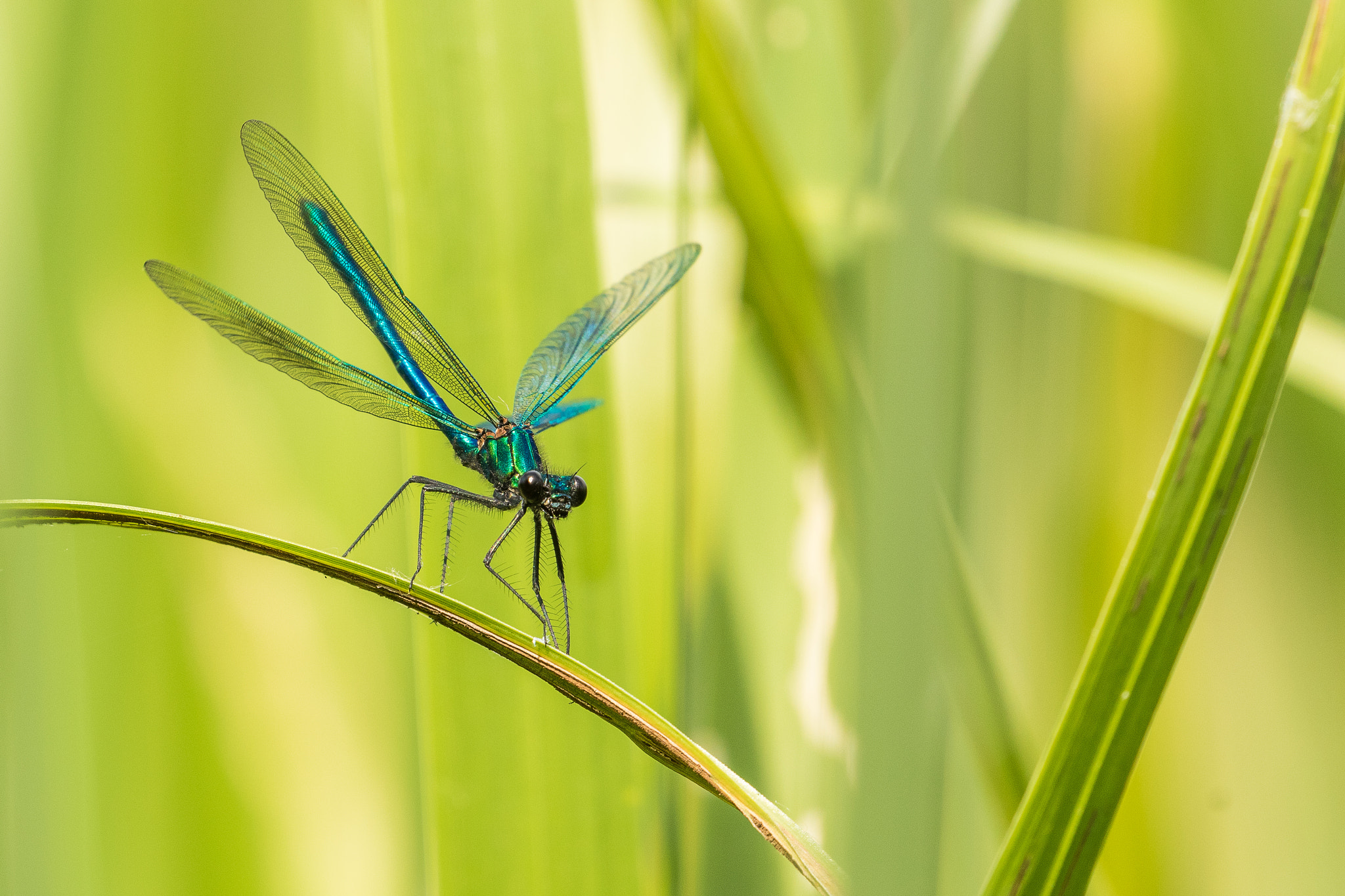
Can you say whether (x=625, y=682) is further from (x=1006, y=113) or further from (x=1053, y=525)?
(x=1006, y=113)

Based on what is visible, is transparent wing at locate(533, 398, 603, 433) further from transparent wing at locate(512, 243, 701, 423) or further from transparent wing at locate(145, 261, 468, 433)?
transparent wing at locate(145, 261, 468, 433)

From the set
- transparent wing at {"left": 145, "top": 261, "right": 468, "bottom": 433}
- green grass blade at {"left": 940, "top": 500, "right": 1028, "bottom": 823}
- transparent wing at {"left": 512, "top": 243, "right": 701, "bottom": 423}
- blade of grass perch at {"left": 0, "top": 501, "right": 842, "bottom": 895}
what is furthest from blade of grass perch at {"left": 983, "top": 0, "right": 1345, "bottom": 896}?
transparent wing at {"left": 145, "top": 261, "right": 468, "bottom": 433}

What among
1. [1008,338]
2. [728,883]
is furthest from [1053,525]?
[728,883]

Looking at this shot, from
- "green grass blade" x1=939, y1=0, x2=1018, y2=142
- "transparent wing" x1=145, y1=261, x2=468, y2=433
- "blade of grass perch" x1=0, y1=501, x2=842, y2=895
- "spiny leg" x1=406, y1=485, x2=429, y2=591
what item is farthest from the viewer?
"green grass blade" x1=939, y1=0, x2=1018, y2=142

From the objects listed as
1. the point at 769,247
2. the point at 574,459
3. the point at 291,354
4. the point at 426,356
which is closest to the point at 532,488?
the point at 574,459

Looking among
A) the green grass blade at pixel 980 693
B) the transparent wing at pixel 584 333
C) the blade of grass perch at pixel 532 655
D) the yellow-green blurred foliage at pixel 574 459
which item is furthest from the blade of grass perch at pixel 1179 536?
the transparent wing at pixel 584 333
